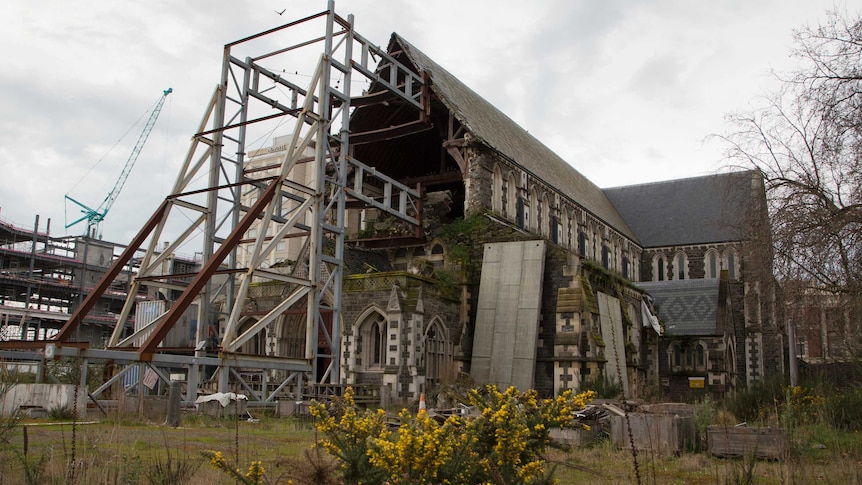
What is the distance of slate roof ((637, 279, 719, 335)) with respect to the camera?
33688mm

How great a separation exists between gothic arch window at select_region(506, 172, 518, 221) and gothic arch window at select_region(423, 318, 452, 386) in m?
6.85

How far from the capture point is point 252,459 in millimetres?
8406

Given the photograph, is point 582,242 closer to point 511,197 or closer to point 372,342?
point 511,197

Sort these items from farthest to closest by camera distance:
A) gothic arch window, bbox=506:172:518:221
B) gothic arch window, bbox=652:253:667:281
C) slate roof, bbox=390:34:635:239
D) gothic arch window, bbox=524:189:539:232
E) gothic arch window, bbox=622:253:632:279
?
gothic arch window, bbox=652:253:667:281 < gothic arch window, bbox=622:253:632:279 < gothic arch window, bbox=524:189:539:232 < gothic arch window, bbox=506:172:518:221 < slate roof, bbox=390:34:635:239

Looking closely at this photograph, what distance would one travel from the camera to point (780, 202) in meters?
16.0

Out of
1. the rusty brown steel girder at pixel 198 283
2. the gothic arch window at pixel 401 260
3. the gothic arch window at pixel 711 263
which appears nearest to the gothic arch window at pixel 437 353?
the gothic arch window at pixel 401 260

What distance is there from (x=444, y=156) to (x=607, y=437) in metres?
19.0

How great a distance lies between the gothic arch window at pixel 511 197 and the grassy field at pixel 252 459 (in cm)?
1648

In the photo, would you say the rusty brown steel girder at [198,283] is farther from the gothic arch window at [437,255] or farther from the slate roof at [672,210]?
the slate roof at [672,210]

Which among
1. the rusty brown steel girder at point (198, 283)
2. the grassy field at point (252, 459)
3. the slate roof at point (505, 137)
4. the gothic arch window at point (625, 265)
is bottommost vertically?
the grassy field at point (252, 459)

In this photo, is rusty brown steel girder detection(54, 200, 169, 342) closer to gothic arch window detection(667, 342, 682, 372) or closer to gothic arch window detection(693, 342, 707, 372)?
gothic arch window detection(667, 342, 682, 372)

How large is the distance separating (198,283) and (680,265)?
38712 millimetres

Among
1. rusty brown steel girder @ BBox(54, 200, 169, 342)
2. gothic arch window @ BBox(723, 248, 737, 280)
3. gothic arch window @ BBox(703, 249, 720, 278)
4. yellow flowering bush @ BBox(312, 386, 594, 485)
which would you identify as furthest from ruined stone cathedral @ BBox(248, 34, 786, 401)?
yellow flowering bush @ BBox(312, 386, 594, 485)

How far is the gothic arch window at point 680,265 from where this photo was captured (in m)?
48.2
